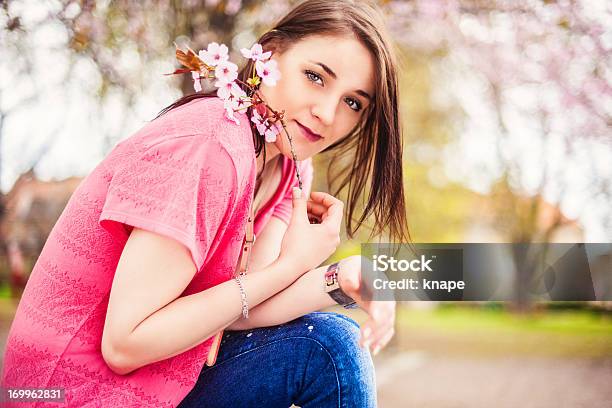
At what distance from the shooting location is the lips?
1161 millimetres

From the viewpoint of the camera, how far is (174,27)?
9.41 ft

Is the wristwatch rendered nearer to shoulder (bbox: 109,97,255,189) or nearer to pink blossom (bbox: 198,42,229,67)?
shoulder (bbox: 109,97,255,189)

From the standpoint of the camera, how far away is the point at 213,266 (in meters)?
0.98

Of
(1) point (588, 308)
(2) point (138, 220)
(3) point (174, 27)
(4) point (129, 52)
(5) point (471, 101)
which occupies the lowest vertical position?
(2) point (138, 220)

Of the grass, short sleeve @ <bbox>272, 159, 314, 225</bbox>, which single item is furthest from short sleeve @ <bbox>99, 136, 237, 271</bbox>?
the grass

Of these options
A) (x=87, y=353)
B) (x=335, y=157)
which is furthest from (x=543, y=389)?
(x=87, y=353)

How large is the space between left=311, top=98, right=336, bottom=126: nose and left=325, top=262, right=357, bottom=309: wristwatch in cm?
26

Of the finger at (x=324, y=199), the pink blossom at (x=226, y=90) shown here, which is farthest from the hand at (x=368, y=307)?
the pink blossom at (x=226, y=90)

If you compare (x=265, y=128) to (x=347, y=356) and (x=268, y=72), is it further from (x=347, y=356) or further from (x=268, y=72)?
(x=347, y=356)

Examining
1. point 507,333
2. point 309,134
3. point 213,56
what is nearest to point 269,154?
point 309,134

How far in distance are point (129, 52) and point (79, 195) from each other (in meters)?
2.59

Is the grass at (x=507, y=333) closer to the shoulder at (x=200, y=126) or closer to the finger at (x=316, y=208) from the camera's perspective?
the finger at (x=316, y=208)

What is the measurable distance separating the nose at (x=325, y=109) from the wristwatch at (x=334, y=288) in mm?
256

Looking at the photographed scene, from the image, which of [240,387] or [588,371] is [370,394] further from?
[588,371]
